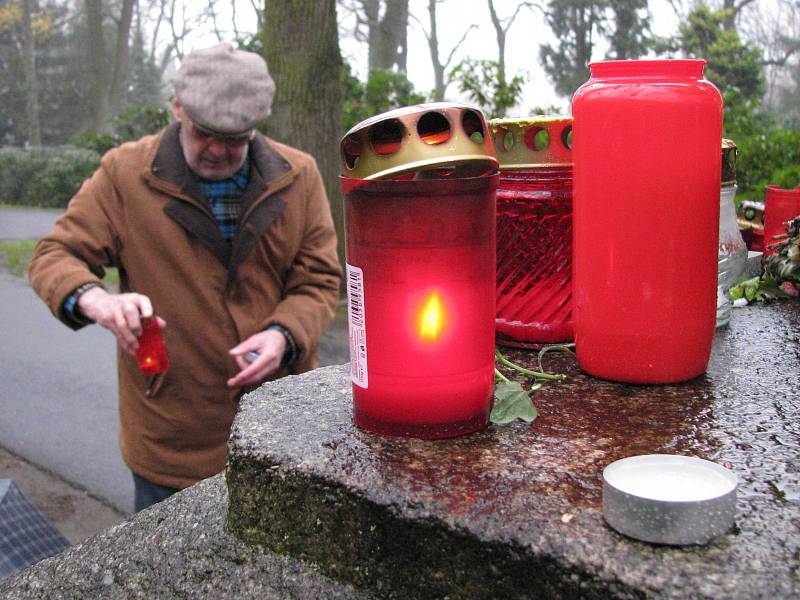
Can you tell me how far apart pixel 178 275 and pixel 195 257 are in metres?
0.09

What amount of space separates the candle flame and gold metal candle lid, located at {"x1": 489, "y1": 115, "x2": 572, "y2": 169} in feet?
1.44

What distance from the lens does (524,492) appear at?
3.13 ft

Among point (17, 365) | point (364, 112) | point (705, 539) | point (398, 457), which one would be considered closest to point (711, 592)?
point (705, 539)

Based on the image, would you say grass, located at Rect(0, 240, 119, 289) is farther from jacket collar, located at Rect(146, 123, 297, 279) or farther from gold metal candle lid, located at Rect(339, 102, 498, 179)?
gold metal candle lid, located at Rect(339, 102, 498, 179)

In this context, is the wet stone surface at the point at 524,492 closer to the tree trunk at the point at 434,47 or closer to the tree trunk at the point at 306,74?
the tree trunk at the point at 306,74

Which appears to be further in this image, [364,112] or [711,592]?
[364,112]

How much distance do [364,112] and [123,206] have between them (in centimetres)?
683

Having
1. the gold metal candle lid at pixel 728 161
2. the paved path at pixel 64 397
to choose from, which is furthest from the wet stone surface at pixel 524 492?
the paved path at pixel 64 397

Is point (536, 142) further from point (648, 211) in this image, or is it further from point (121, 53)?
point (121, 53)

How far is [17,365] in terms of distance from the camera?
7203 millimetres

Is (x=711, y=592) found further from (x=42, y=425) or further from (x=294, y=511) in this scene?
(x=42, y=425)

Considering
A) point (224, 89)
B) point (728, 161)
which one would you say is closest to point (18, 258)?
point (224, 89)

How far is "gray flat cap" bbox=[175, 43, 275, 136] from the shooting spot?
285 cm

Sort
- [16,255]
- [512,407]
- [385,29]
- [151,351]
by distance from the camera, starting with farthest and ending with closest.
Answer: [385,29]
[16,255]
[151,351]
[512,407]
